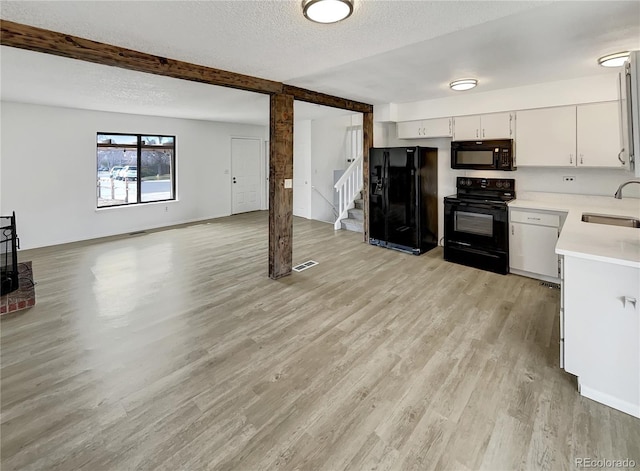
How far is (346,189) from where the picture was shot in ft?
23.9

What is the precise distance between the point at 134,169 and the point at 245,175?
2841mm

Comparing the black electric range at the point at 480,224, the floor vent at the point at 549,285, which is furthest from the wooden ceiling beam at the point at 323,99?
the floor vent at the point at 549,285

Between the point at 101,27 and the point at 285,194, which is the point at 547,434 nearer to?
the point at 285,194

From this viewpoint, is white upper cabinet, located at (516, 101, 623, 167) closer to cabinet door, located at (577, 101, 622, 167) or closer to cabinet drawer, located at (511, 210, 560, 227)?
cabinet door, located at (577, 101, 622, 167)

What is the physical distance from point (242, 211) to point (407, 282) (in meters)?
6.30

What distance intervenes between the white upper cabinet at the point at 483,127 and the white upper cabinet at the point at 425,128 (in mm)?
156

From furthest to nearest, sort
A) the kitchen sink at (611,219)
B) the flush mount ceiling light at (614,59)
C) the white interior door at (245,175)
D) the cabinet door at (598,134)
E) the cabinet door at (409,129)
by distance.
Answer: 1. the white interior door at (245,175)
2. the cabinet door at (409,129)
3. the cabinet door at (598,134)
4. the kitchen sink at (611,219)
5. the flush mount ceiling light at (614,59)

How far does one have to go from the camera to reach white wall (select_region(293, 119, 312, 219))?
8.25m

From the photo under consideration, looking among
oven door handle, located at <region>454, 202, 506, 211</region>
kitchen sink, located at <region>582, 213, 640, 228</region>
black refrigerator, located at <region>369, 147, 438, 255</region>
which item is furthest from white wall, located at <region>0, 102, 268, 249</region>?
kitchen sink, located at <region>582, 213, 640, 228</region>

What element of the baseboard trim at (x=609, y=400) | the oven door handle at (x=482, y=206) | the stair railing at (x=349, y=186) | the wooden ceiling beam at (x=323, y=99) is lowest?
the baseboard trim at (x=609, y=400)

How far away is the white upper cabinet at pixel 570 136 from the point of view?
3740 mm

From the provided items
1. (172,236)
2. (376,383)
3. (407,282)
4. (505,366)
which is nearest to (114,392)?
(376,383)

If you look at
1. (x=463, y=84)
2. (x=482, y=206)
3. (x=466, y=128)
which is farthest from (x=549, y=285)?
(x=463, y=84)

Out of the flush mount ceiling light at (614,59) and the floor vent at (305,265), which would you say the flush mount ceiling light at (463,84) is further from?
the floor vent at (305,265)
